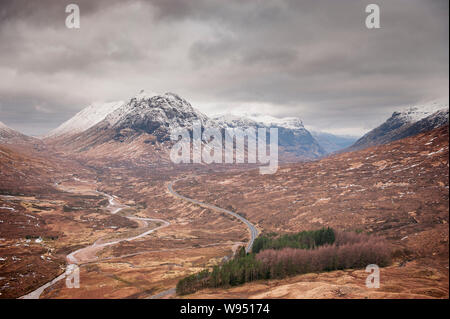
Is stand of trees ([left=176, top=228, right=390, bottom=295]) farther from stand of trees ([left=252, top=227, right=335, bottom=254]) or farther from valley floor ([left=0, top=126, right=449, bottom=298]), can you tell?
valley floor ([left=0, top=126, right=449, bottom=298])

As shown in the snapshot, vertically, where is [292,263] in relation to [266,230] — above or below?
above

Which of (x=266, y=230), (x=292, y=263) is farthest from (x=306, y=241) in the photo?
(x=266, y=230)

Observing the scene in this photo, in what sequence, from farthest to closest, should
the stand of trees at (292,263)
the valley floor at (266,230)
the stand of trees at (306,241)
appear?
1. the stand of trees at (306,241)
2. the stand of trees at (292,263)
3. the valley floor at (266,230)

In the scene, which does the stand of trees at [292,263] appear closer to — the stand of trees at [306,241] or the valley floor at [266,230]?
the stand of trees at [306,241]


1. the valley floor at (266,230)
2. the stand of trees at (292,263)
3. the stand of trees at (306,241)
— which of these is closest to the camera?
the valley floor at (266,230)

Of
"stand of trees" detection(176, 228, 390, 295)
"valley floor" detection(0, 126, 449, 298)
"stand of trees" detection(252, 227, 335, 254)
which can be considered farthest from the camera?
"stand of trees" detection(252, 227, 335, 254)

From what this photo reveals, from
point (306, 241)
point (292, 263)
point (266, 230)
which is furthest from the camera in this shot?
point (266, 230)

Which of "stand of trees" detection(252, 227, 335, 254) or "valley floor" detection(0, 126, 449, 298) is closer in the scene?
"valley floor" detection(0, 126, 449, 298)

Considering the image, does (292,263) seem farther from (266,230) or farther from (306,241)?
(266,230)

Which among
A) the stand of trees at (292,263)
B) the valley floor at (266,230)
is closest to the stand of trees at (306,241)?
the stand of trees at (292,263)

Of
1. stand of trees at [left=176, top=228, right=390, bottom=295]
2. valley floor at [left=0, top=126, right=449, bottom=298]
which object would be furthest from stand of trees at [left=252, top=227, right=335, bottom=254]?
valley floor at [left=0, top=126, right=449, bottom=298]
